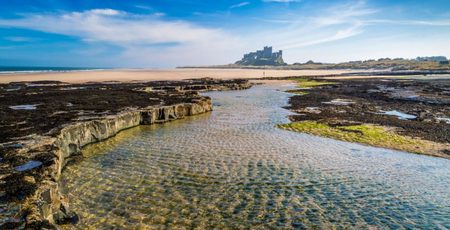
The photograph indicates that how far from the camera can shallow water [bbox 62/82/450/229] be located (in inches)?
433

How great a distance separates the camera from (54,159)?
13.6 meters

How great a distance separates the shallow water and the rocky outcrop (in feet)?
2.70

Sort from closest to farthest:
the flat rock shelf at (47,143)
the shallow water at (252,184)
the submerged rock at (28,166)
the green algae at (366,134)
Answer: the flat rock shelf at (47,143) < the shallow water at (252,184) < the submerged rock at (28,166) < the green algae at (366,134)

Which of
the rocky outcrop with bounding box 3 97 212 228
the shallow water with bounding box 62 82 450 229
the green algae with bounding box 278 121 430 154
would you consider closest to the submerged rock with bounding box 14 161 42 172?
the rocky outcrop with bounding box 3 97 212 228

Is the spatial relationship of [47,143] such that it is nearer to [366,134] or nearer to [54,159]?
[54,159]

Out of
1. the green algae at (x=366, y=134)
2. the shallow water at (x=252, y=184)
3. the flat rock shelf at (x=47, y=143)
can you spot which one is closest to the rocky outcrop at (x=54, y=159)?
the flat rock shelf at (x=47, y=143)

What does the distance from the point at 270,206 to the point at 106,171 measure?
828 centimetres

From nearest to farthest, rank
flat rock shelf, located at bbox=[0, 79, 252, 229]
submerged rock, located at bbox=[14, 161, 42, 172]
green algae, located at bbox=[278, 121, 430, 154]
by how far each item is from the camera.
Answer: flat rock shelf, located at bbox=[0, 79, 252, 229], submerged rock, located at bbox=[14, 161, 42, 172], green algae, located at bbox=[278, 121, 430, 154]

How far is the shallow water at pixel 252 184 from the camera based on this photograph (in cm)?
1100

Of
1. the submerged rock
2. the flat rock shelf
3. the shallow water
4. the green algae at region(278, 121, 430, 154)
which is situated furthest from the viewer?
the green algae at region(278, 121, 430, 154)

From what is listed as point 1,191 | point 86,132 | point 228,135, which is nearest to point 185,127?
point 228,135

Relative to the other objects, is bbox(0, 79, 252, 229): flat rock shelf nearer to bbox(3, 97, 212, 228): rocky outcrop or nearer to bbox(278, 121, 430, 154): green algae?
bbox(3, 97, 212, 228): rocky outcrop

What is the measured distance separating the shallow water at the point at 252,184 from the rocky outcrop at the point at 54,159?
823 millimetres

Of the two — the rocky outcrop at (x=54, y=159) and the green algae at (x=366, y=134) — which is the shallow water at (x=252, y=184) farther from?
the green algae at (x=366, y=134)
